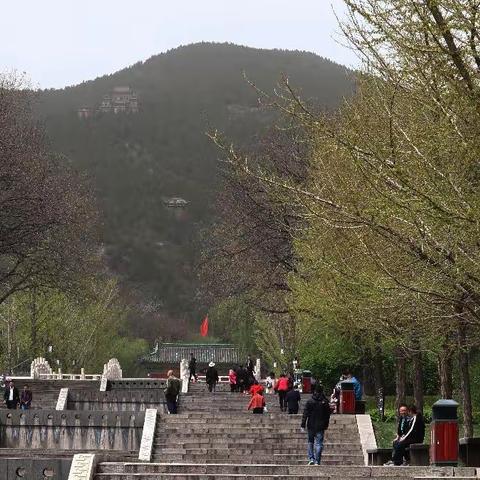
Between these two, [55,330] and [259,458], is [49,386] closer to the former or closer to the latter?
[55,330]

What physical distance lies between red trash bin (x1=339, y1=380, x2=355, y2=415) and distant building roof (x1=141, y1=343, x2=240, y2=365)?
64671 millimetres

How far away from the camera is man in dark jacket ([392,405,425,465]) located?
22359 millimetres

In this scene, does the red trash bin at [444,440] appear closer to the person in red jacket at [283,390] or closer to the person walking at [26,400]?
the person in red jacket at [283,390]

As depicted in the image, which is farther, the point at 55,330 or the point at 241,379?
the point at 55,330

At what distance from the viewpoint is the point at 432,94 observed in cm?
1627

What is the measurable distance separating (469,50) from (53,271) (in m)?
36.5

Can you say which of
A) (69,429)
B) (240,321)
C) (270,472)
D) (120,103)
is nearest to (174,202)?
(120,103)

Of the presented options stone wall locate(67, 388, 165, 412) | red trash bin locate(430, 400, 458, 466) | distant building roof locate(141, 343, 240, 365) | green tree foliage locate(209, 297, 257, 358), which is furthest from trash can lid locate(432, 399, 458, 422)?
distant building roof locate(141, 343, 240, 365)

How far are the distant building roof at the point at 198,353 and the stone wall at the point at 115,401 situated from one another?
168 ft

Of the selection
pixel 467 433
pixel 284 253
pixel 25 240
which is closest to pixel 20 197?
pixel 25 240

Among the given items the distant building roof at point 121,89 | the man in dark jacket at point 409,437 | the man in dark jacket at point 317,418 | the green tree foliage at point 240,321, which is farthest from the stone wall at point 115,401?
the distant building roof at point 121,89

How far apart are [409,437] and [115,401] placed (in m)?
26.1

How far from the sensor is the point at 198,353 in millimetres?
102312

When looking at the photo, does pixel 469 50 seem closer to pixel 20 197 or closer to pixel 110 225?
pixel 20 197
